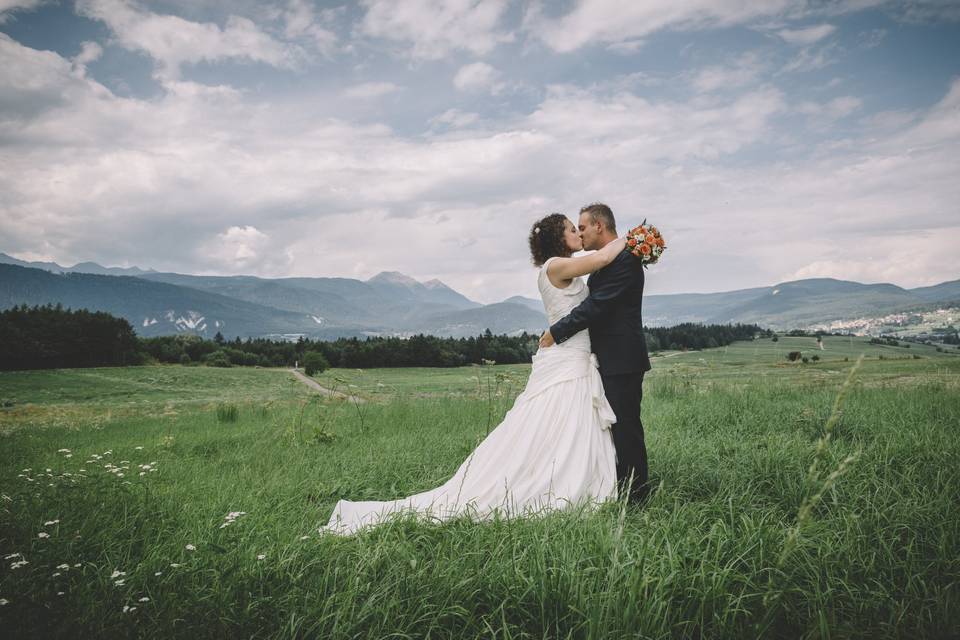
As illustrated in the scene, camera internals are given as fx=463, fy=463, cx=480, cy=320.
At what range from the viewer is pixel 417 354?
279 ft

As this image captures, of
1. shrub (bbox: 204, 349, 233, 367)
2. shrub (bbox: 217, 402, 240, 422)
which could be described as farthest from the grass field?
shrub (bbox: 204, 349, 233, 367)

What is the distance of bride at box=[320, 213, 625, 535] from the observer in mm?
4605

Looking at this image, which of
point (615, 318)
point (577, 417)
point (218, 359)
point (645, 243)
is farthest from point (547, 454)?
point (218, 359)

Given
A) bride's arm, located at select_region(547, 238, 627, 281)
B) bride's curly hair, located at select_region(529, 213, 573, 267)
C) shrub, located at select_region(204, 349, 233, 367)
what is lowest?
shrub, located at select_region(204, 349, 233, 367)

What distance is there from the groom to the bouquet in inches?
4.4

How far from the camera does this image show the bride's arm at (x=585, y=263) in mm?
4885

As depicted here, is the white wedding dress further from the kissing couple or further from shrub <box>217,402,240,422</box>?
shrub <box>217,402,240,422</box>

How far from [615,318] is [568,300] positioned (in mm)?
577

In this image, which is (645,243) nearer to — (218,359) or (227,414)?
(227,414)

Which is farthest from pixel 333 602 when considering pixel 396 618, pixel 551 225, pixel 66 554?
pixel 551 225

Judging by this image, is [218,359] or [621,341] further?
[218,359]

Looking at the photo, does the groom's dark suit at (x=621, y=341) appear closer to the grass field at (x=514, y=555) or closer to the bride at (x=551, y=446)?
the bride at (x=551, y=446)

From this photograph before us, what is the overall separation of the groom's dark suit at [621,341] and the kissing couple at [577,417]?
10 millimetres

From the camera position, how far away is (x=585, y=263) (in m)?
4.99
